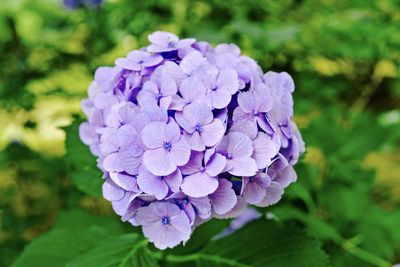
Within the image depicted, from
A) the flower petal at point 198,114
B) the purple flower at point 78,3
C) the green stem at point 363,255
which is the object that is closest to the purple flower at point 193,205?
the flower petal at point 198,114

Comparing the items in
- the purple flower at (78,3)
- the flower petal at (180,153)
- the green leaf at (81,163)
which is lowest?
the purple flower at (78,3)

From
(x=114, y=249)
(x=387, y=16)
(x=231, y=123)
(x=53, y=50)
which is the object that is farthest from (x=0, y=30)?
(x=231, y=123)

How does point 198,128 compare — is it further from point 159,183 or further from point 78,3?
point 78,3

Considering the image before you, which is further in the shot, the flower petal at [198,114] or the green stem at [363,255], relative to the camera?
the green stem at [363,255]

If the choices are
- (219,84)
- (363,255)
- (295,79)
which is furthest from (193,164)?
(295,79)

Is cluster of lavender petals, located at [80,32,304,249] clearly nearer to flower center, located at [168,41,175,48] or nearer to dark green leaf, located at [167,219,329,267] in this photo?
flower center, located at [168,41,175,48]

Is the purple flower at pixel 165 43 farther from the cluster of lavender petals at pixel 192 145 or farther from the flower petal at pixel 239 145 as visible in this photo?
the flower petal at pixel 239 145

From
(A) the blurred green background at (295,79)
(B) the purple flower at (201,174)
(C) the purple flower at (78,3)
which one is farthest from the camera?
(C) the purple flower at (78,3)
